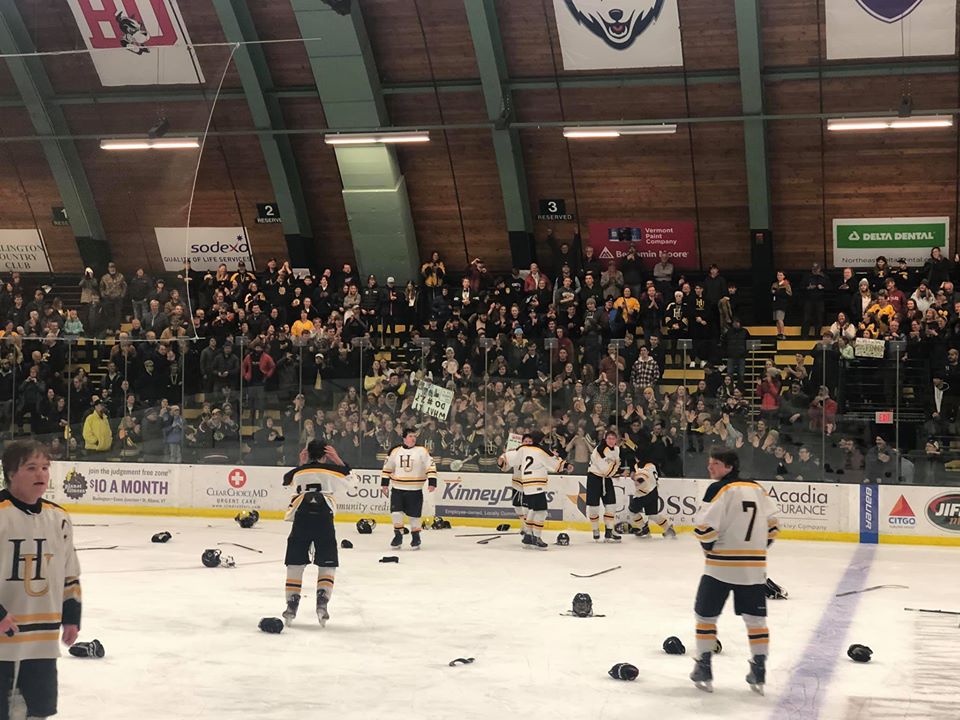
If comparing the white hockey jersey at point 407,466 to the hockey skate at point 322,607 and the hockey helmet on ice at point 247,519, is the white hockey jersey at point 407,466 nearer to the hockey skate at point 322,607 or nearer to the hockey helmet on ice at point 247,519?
the hockey helmet on ice at point 247,519

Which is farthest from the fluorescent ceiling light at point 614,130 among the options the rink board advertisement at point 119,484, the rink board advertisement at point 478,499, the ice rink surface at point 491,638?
the rink board advertisement at point 119,484

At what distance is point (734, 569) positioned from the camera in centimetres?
825

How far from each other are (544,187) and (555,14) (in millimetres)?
3890

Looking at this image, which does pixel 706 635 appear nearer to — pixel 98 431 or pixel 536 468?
pixel 536 468

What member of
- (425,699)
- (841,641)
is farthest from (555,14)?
(425,699)

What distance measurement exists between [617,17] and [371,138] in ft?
17.6

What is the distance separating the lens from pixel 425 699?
7.95 meters

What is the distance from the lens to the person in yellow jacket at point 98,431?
19.0 m

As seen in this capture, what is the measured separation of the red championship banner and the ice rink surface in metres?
10.3

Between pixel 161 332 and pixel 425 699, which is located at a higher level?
pixel 161 332

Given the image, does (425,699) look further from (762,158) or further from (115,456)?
(762,158)

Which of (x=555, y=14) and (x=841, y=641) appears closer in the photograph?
(x=841, y=641)

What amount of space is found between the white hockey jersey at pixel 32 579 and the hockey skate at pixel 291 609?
4.65 meters

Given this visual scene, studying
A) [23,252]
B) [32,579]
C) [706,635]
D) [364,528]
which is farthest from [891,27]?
[32,579]
